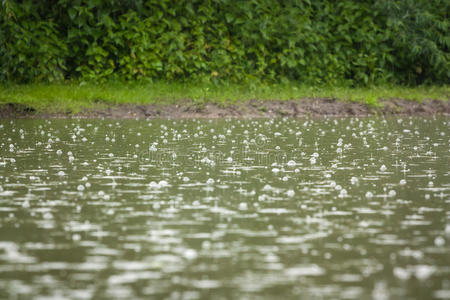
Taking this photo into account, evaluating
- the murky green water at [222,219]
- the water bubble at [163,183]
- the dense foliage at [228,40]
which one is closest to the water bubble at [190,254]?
the murky green water at [222,219]

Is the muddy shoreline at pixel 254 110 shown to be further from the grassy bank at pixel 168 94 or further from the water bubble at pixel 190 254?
the water bubble at pixel 190 254

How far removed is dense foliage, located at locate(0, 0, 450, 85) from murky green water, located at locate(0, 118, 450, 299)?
8.41 meters

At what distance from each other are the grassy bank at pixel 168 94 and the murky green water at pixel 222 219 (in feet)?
18.0

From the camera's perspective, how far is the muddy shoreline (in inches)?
728

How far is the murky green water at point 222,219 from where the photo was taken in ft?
16.6

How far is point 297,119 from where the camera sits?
19.0 meters

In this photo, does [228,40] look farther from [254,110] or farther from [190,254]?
[190,254]

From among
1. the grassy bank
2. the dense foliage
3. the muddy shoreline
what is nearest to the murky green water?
the muddy shoreline

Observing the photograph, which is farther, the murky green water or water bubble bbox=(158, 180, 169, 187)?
water bubble bbox=(158, 180, 169, 187)

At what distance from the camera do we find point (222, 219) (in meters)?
7.04

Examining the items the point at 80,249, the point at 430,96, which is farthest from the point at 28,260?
the point at 430,96

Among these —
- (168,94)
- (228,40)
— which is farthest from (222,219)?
(228,40)

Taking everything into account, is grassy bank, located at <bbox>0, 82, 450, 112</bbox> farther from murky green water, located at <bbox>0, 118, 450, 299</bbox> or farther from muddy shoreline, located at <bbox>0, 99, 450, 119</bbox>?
murky green water, located at <bbox>0, 118, 450, 299</bbox>

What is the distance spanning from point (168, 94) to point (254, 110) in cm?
235
